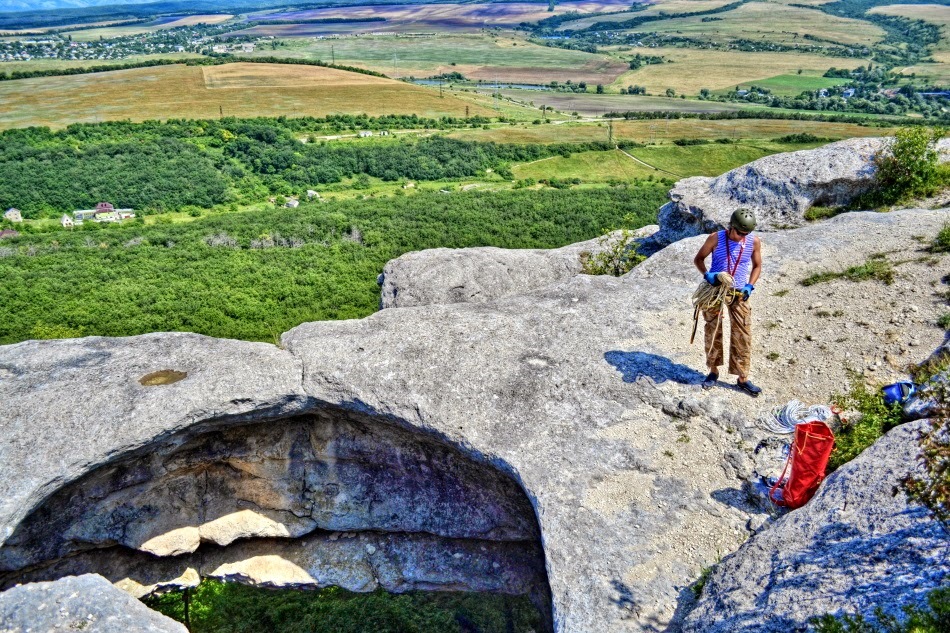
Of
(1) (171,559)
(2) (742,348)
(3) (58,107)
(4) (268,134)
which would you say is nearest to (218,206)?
(4) (268,134)

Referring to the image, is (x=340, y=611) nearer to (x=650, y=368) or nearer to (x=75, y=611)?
(x=75, y=611)

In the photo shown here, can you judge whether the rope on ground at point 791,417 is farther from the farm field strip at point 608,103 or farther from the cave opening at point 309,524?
the farm field strip at point 608,103

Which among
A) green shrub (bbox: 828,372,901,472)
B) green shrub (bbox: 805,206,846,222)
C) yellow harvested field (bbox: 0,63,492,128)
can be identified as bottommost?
green shrub (bbox: 828,372,901,472)

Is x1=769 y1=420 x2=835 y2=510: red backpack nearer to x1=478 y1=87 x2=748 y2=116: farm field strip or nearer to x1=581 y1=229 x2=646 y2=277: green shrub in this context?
x1=581 y1=229 x2=646 y2=277: green shrub

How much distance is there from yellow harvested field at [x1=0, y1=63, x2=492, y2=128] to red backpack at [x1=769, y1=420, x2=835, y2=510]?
113200mm

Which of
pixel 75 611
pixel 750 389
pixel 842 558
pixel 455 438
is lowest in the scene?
pixel 75 611

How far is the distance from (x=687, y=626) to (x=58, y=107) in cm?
12871

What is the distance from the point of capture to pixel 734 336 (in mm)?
11547

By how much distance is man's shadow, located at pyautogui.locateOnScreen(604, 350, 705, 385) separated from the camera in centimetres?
1248

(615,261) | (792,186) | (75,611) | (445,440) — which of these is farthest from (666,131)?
(75,611)

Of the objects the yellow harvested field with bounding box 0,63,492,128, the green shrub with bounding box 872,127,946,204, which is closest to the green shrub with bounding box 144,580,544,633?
the green shrub with bounding box 872,127,946,204

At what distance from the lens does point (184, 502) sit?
1520 centimetres

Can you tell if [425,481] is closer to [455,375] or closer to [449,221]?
[455,375]

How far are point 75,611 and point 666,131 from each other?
342 feet
